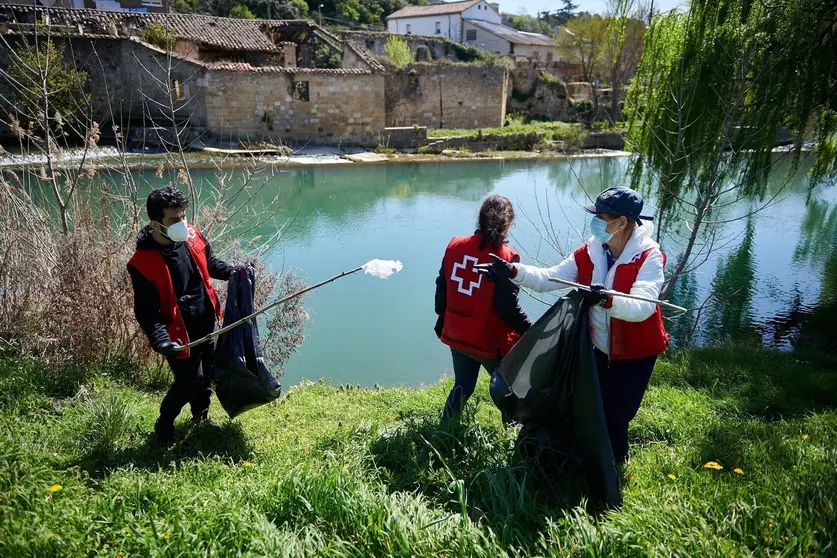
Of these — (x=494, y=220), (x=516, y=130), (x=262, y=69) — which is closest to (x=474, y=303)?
(x=494, y=220)

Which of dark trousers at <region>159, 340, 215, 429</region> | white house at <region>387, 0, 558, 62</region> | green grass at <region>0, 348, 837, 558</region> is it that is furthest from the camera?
white house at <region>387, 0, 558, 62</region>

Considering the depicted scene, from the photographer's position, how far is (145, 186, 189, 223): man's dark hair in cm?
306

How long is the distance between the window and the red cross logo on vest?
22.5 meters

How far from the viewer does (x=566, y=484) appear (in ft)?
8.89

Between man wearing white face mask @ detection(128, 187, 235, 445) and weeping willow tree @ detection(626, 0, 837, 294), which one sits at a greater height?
weeping willow tree @ detection(626, 0, 837, 294)

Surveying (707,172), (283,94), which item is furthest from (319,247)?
(283,94)

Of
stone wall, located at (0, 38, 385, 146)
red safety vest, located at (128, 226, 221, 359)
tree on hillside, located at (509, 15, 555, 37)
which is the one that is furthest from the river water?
tree on hillside, located at (509, 15, 555, 37)

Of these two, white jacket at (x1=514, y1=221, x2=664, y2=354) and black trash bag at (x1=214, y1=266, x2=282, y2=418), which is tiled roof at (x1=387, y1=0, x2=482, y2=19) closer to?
black trash bag at (x1=214, y1=266, x2=282, y2=418)

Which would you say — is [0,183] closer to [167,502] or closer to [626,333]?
[167,502]

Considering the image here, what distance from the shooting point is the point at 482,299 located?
3189 mm

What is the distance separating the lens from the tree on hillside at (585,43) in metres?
32.4

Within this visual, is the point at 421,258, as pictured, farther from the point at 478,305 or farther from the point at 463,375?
the point at 478,305

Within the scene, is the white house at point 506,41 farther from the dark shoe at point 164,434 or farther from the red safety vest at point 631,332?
the dark shoe at point 164,434

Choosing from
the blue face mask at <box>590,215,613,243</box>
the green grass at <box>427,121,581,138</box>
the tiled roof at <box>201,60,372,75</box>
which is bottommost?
the green grass at <box>427,121,581,138</box>
